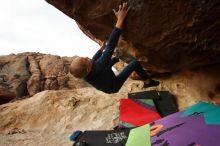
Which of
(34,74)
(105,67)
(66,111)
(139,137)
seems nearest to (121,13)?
(105,67)

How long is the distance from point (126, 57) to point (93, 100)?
10.2ft

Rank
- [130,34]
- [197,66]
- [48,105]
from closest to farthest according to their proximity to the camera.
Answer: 1. [130,34]
2. [197,66]
3. [48,105]

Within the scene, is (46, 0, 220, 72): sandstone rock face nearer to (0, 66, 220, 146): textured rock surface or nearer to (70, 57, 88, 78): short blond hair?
(70, 57, 88, 78): short blond hair

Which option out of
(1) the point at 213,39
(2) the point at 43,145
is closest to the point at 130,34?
(1) the point at 213,39

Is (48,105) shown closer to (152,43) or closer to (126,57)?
(126,57)

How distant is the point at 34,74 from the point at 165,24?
14098 millimetres

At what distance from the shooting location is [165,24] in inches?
173

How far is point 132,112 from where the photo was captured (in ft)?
25.2

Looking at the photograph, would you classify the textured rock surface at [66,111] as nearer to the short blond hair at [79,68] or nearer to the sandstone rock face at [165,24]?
the sandstone rock face at [165,24]

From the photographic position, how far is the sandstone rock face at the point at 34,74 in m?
15.8

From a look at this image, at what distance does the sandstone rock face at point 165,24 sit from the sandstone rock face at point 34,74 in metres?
10.2

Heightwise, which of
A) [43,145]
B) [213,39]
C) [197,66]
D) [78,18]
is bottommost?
[43,145]

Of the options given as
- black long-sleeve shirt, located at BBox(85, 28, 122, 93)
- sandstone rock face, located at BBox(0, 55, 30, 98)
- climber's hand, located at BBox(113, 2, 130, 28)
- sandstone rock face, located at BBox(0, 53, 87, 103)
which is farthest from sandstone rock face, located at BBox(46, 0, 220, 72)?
sandstone rock face, located at BBox(0, 55, 30, 98)

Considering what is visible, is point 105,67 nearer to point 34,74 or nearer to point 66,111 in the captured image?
point 66,111
